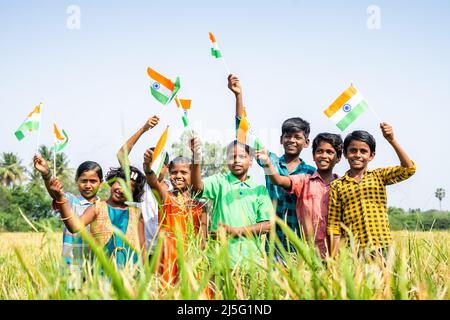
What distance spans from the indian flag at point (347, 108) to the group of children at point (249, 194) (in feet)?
0.61

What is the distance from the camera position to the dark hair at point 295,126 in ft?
15.8

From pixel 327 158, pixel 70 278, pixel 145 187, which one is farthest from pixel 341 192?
pixel 70 278

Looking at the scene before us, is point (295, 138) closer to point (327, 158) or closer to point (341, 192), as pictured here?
point (327, 158)

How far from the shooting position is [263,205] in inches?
177

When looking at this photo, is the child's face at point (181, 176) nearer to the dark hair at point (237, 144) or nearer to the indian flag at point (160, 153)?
the dark hair at point (237, 144)

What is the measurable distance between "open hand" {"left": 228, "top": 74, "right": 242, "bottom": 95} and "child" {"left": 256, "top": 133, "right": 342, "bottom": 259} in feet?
2.90

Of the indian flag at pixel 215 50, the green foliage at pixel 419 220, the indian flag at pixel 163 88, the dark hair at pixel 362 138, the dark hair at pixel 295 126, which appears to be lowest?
the green foliage at pixel 419 220

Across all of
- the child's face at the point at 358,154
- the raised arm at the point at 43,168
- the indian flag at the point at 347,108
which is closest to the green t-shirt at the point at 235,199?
the child's face at the point at 358,154

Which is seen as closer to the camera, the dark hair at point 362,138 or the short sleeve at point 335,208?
the short sleeve at point 335,208

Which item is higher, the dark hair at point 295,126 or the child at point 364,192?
the dark hair at point 295,126

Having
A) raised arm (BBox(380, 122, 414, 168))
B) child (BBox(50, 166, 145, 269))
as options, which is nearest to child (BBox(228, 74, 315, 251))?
raised arm (BBox(380, 122, 414, 168))

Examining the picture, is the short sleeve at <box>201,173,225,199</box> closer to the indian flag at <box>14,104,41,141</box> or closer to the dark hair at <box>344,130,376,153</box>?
the dark hair at <box>344,130,376,153</box>
